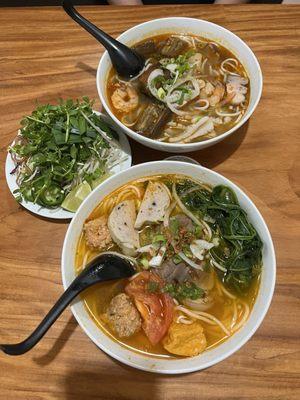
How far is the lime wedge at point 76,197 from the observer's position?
1.57 metres

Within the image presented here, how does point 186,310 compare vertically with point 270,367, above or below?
above

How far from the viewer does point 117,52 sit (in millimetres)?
1680

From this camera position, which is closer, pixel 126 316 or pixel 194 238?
pixel 126 316

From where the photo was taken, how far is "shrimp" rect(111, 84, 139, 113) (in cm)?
173

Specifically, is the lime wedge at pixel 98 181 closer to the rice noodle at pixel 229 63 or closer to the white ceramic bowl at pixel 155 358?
the white ceramic bowl at pixel 155 358

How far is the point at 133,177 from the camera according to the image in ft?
4.83

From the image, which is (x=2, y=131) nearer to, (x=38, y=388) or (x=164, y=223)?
(x=164, y=223)

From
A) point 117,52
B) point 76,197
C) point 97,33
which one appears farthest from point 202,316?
point 97,33

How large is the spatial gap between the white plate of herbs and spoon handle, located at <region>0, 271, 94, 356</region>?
0.41m

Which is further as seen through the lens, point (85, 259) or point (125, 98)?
point (125, 98)

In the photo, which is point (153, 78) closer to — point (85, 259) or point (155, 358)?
point (85, 259)

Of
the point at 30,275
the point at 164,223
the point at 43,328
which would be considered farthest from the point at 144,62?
the point at 43,328

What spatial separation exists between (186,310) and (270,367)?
0.37 m

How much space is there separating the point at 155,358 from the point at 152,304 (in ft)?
0.58
